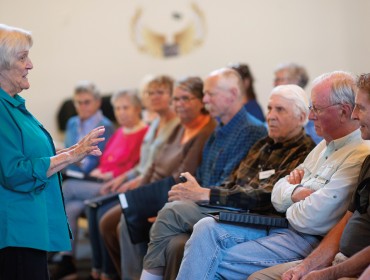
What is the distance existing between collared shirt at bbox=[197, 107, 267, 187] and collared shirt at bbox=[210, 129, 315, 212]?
11 cm

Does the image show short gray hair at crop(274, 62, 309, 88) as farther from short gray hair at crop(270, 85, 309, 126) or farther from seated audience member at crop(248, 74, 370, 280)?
seated audience member at crop(248, 74, 370, 280)

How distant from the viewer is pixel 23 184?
96.6 inches

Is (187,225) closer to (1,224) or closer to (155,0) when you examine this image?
(1,224)

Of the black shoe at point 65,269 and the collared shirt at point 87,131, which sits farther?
the collared shirt at point 87,131

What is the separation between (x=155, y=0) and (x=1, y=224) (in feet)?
14.9

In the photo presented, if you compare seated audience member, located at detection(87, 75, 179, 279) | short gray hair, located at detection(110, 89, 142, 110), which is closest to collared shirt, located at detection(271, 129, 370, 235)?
seated audience member, located at detection(87, 75, 179, 279)

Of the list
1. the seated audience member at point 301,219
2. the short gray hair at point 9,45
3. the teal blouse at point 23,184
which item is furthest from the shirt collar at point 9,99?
the seated audience member at point 301,219

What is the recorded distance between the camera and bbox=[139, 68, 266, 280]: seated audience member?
140 inches

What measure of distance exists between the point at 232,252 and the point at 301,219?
331 mm

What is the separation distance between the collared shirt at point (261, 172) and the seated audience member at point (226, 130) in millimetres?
134

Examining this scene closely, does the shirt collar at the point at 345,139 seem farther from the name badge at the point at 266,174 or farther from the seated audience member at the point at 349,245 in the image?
the name badge at the point at 266,174

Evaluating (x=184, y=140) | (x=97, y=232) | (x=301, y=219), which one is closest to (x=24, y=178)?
(x=301, y=219)

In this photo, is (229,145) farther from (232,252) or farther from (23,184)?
(23,184)

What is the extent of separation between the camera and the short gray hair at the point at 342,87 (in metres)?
2.74
